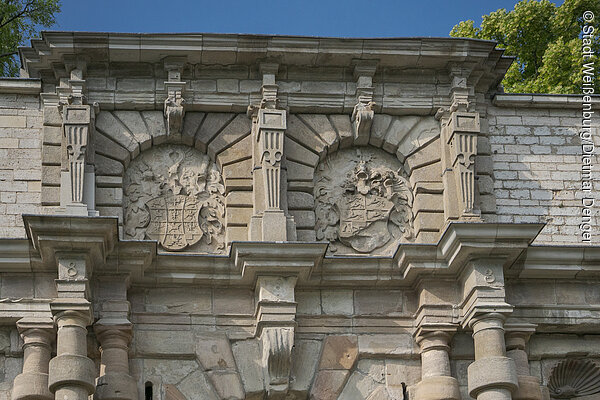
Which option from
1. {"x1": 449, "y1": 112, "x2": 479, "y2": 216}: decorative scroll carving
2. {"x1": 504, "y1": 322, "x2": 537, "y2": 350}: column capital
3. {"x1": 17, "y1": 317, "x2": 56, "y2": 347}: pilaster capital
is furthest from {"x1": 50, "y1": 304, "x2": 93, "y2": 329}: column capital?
{"x1": 504, "y1": 322, "x2": 537, "y2": 350}: column capital

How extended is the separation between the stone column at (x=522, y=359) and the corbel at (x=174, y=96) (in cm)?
449

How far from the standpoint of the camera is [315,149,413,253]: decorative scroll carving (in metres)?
16.7

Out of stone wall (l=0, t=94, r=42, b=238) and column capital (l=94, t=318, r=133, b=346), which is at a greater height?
stone wall (l=0, t=94, r=42, b=238)

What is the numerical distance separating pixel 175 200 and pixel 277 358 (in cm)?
234

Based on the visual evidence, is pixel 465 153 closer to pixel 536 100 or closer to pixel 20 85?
pixel 536 100

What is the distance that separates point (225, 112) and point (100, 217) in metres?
2.57

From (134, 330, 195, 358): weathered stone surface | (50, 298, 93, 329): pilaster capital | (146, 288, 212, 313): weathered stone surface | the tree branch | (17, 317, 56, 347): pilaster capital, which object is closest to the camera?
(50, 298, 93, 329): pilaster capital

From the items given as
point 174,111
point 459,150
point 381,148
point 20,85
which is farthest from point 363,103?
point 20,85

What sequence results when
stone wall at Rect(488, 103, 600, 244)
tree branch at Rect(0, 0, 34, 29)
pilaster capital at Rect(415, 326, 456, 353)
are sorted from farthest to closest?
tree branch at Rect(0, 0, 34, 29), stone wall at Rect(488, 103, 600, 244), pilaster capital at Rect(415, 326, 456, 353)

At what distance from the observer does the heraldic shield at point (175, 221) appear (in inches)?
647

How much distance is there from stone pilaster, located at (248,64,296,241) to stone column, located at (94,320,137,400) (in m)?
1.88

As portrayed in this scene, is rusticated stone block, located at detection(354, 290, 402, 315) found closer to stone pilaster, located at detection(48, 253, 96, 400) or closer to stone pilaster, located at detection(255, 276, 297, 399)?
stone pilaster, located at detection(255, 276, 297, 399)

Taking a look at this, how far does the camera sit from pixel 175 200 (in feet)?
54.6

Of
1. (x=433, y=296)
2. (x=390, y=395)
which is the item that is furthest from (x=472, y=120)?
(x=390, y=395)
